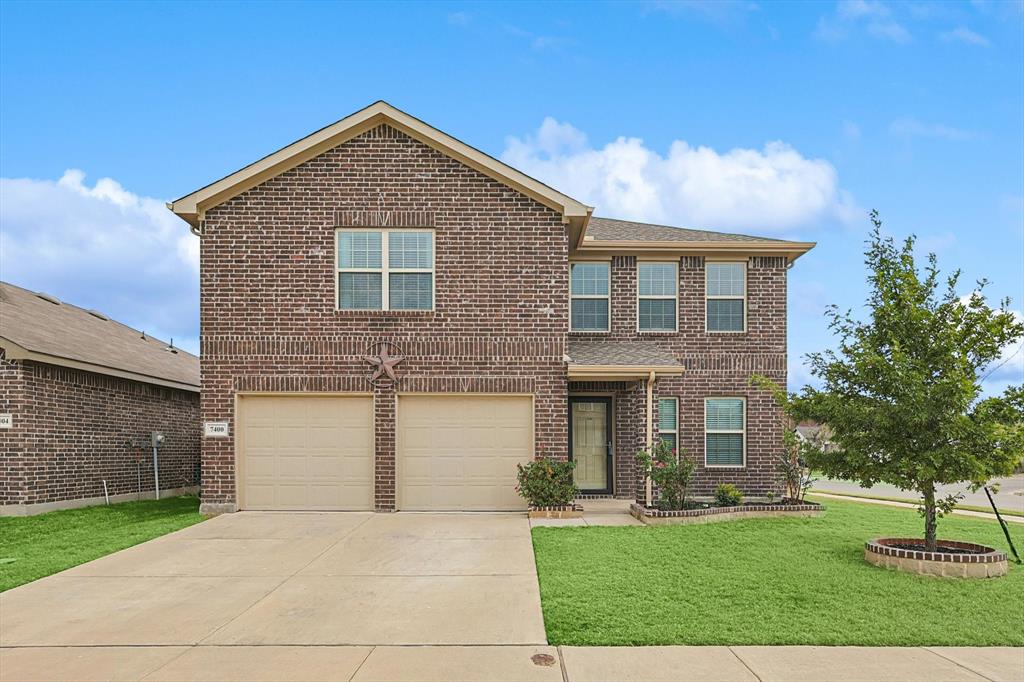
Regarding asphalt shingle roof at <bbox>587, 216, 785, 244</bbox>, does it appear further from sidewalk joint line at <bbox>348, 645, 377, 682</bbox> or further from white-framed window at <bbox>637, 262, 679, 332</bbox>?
sidewalk joint line at <bbox>348, 645, 377, 682</bbox>

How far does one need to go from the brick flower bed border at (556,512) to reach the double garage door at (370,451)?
85cm

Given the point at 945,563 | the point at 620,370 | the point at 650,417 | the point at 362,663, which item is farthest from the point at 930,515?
the point at 362,663

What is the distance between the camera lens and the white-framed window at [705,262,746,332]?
17.8 metres

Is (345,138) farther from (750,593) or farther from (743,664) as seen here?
(743,664)

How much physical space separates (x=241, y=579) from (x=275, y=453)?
226 inches

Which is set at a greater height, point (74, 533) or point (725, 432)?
point (725, 432)

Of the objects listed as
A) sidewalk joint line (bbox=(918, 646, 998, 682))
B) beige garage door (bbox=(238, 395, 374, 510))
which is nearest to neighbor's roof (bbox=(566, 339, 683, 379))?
beige garage door (bbox=(238, 395, 374, 510))

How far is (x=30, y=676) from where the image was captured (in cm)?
625

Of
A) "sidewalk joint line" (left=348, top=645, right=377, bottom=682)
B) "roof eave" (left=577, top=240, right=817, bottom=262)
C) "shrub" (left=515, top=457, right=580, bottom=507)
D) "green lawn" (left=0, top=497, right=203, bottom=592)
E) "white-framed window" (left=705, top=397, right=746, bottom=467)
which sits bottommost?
"green lawn" (left=0, top=497, right=203, bottom=592)

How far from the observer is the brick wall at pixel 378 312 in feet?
48.9

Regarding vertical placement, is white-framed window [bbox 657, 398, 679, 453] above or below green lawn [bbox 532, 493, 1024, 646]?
above

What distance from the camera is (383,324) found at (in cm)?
1498

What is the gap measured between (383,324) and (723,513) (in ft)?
23.7

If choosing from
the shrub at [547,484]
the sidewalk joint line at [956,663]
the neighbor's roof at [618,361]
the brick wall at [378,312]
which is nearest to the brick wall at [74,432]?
the brick wall at [378,312]
